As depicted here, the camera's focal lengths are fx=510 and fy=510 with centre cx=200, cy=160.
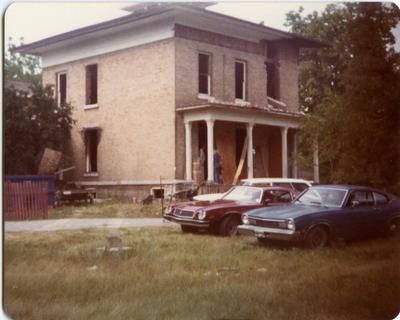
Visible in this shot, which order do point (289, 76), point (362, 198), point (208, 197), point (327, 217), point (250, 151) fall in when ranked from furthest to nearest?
point (250, 151) < point (208, 197) < point (289, 76) < point (362, 198) < point (327, 217)

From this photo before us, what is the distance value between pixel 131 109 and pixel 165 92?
385 mm

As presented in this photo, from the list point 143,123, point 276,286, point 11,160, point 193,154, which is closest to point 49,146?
point 11,160

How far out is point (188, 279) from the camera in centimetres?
454

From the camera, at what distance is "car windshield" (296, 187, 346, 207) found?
4.91m

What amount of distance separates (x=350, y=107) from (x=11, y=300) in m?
3.63

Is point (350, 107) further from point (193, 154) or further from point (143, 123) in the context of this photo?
point (143, 123)

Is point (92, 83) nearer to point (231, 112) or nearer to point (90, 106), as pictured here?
point (90, 106)

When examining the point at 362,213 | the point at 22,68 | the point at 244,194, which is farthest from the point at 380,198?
the point at 22,68

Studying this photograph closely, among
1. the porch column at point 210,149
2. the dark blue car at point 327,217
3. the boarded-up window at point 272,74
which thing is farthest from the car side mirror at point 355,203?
the porch column at point 210,149

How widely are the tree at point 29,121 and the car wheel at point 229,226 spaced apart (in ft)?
5.65

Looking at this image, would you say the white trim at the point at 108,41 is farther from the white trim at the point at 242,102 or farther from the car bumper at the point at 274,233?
the car bumper at the point at 274,233

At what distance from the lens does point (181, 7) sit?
4.84 m

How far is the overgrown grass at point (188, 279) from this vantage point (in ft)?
14.5

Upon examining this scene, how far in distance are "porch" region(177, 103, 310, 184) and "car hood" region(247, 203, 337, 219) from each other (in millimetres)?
327
